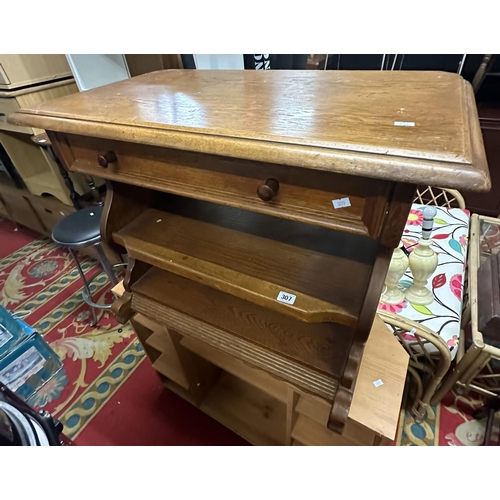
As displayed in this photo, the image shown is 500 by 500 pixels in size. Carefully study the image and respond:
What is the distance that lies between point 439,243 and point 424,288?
32 cm

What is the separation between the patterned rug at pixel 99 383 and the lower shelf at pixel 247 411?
0.30 feet

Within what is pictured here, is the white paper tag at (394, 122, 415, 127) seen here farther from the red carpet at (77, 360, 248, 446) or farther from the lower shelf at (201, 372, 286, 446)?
the red carpet at (77, 360, 248, 446)

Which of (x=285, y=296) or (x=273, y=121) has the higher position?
(x=273, y=121)

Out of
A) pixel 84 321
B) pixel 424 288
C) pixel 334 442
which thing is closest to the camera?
pixel 334 442

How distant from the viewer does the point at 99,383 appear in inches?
54.2

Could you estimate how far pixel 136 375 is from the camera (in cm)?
140

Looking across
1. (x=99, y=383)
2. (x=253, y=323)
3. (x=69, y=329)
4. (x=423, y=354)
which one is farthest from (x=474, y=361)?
(x=69, y=329)

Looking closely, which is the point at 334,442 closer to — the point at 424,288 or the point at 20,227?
the point at 424,288

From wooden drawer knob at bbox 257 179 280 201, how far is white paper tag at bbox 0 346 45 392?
1365mm

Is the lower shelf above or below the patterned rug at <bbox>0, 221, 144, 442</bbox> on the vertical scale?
above

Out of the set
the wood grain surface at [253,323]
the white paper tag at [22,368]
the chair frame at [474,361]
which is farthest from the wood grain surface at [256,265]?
the white paper tag at [22,368]

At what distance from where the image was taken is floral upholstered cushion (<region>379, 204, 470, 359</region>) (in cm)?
101

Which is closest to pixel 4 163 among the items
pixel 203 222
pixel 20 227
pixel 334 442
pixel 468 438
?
pixel 20 227

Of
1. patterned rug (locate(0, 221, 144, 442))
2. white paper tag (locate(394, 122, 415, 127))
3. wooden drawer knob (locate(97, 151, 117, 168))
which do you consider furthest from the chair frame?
patterned rug (locate(0, 221, 144, 442))
